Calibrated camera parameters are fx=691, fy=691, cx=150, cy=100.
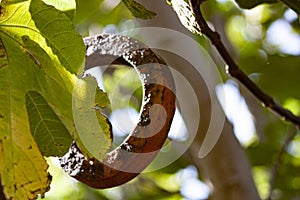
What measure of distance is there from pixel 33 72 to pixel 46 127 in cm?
7

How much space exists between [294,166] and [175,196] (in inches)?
13.7

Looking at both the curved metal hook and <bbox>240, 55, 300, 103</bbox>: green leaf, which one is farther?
<bbox>240, 55, 300, 103</bbox>: green leaf

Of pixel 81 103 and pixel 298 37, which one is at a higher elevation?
pixel 81 103

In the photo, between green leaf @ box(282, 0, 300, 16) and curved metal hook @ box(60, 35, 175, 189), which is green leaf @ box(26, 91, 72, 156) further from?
green leaf @ box(282, 0, 300, 16)

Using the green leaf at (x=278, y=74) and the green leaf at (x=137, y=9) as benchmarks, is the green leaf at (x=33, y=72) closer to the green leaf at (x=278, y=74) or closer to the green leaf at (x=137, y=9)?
the green leaf at (x=137, y=9)

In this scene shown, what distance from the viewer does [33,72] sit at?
0.81m

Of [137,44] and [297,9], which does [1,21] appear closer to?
[137,44]

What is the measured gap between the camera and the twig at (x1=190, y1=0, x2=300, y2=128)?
79 centimetres

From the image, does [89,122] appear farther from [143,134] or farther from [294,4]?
[294,4]

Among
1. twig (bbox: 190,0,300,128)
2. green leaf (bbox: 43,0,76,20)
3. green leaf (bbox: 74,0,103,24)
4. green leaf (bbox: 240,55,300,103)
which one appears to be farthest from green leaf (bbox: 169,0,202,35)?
green leaf (bbox: 240,55,300,103)

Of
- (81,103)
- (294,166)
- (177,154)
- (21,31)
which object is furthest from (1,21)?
(294,166)

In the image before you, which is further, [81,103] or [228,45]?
[228,45]

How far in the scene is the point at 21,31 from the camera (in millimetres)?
804

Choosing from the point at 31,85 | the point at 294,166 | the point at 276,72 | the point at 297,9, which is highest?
the point at 31,85
